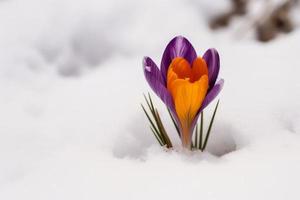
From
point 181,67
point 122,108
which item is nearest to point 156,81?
point 181,67

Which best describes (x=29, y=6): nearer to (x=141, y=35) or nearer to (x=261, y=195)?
(x=141, y=35)

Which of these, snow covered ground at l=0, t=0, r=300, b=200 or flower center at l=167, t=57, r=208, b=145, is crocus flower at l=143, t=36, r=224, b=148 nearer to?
flower center at l=167, t=57, r=208, b=145

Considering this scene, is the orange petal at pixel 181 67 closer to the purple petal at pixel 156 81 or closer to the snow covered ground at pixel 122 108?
the purple petal at pixel 156 81

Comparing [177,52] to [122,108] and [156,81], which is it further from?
[122,108]

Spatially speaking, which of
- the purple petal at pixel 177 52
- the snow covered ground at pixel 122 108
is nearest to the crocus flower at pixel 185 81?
the purple petal at pixel 177 52

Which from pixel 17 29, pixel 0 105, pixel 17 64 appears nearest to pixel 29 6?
pixel 17 29

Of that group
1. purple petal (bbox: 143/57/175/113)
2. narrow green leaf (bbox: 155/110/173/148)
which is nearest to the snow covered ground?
narrow green leaf (bbox: 155/110/173/148)
